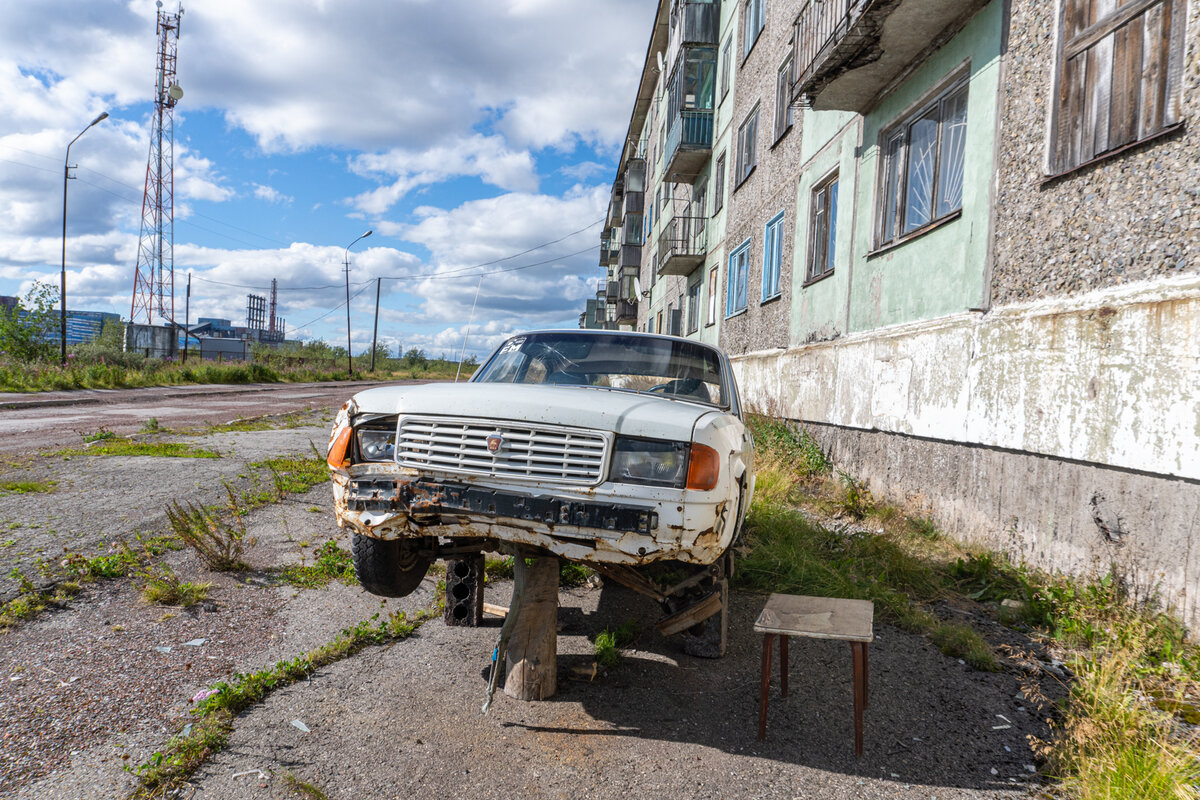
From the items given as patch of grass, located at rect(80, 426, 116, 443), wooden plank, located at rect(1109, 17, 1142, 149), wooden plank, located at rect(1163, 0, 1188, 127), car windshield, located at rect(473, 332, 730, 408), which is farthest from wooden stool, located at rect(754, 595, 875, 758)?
patch of grass, located at rect(80, 426, 116, 443)

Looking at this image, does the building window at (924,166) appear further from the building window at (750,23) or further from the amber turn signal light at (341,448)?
the building window at (750,23)

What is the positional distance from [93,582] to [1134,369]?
615 centimetres

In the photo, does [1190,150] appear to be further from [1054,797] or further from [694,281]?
[694,281]

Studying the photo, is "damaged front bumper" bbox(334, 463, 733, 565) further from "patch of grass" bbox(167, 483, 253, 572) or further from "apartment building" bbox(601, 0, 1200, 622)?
"apartment building" bbox(601, 0, 1200, 622)

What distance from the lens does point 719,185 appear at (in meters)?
18.7

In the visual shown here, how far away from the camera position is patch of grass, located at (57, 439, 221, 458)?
8.14 metres

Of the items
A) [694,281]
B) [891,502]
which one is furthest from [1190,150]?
[694,281]

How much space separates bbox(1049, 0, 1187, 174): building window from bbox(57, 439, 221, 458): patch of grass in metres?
9.01

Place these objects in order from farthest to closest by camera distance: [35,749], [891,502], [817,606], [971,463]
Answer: [891,502] < [971,463] < [817,606] < [35,749]

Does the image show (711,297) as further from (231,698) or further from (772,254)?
(231,698)

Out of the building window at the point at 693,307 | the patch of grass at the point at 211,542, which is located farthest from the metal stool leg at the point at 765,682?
the building window at the point at 693,307

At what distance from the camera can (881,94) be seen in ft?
28.8

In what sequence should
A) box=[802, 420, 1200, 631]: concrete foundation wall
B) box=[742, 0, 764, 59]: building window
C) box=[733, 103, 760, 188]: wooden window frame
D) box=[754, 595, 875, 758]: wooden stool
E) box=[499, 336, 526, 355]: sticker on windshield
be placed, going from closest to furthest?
box=[754, 595, 875, 758]: wooden stool
box=[802, 420, 1200, 631]: concrete foundation wall
box=[499, 336, 526, 355]: sticker on windshield
box=[733, 103, 760, 188]: wooden window frame
box=[742, 0, 764, 59]: building window

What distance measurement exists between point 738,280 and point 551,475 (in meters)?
13.5
